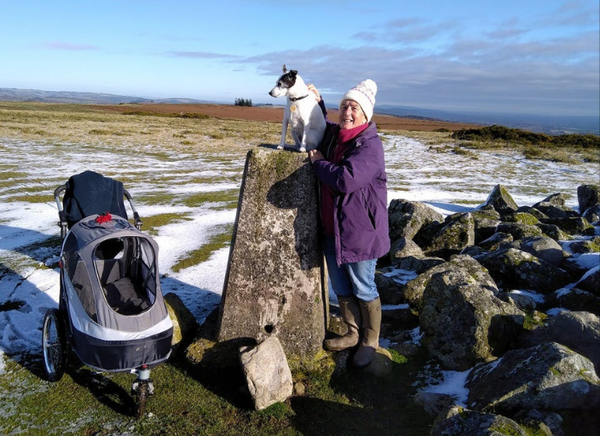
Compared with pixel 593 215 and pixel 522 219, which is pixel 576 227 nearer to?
pixel 522 219

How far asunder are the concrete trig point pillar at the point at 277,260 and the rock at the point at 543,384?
6.36ft

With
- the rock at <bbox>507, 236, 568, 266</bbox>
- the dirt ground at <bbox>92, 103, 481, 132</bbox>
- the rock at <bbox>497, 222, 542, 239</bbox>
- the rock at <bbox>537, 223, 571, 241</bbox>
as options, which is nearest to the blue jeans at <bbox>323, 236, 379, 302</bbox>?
the rock at <bbox>507, 236, 568, 266</bbox>

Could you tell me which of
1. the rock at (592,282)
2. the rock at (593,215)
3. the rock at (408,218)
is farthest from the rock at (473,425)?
the rock at (593,215)

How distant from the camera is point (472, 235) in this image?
877 centimetres

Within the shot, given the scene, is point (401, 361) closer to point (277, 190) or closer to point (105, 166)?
point (277, 190)

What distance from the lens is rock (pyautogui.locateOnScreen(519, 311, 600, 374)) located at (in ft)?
15.0

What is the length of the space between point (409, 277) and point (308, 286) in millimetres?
2714

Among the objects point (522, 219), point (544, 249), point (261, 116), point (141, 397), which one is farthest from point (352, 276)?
point (261, 116)

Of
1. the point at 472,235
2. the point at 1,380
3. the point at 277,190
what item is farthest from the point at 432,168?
the point at 1,380

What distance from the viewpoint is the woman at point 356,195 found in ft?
13.8

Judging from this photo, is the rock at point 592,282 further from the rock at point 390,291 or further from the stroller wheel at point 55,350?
the stroller wheel at point 55,350

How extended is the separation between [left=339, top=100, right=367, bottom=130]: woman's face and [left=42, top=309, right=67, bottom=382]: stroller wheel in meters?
3.69

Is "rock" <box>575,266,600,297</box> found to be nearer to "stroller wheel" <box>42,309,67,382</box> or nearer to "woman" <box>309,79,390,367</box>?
"woman" <box>309,79,390,367</box>

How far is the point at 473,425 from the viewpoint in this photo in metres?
3.31
